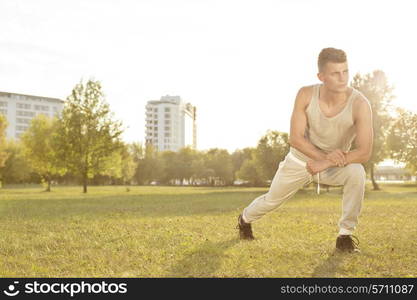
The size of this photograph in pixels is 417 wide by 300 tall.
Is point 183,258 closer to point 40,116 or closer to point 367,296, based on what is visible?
point 367,296

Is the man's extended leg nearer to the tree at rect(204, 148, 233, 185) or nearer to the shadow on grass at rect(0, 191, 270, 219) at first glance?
the shadow on grass at rect(0, 191, 270, 219)

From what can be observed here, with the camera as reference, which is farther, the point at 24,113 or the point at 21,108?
the point at 24,113

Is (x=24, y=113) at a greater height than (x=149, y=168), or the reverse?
(x=24, y=113)

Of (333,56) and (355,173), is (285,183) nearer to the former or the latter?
(355,173)

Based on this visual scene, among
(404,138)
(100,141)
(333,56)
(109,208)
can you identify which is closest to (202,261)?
(333,56)

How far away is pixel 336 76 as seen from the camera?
6.08 m

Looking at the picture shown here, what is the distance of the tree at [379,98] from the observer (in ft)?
166

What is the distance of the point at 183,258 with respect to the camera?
19.9ft

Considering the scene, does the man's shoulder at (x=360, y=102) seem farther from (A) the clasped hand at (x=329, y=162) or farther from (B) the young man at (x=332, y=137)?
(A) the clasped hand at (x=329, y=162)

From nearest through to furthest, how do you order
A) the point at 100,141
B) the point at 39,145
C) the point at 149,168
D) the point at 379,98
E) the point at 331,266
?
the point at 331,266, the point at 100,141, the point at 39,145, the point at 379,98, the point at 149,168

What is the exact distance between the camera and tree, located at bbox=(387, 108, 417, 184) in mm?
53625

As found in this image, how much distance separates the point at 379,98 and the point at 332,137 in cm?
5383

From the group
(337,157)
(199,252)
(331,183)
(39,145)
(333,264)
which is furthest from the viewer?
(39,145)

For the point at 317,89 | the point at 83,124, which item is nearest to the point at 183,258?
the point at 317,89
